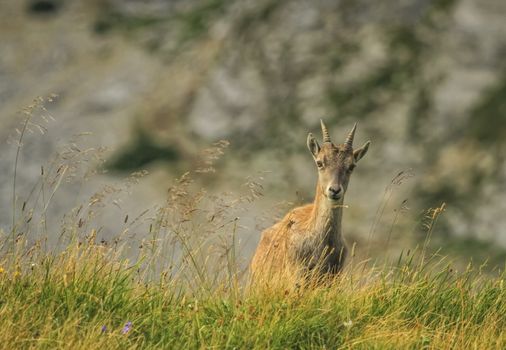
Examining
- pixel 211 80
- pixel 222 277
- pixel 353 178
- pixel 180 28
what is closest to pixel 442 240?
pixel 353 178

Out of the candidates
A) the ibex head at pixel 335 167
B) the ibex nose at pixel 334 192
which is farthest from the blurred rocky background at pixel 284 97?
the ibex nose at pixel 334 192

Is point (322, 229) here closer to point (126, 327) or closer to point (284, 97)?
point (126, 327)

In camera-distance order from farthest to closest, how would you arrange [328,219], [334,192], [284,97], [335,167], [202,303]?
[284,97] → [335,167] → [328,219] → [334,192] → [202,303]

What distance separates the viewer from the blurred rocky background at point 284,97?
2441 inches

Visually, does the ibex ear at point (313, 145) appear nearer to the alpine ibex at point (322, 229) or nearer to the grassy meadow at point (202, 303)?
the alpine ibex at point (322, 229)

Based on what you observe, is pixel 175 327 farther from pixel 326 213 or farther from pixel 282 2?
pixel 282 2

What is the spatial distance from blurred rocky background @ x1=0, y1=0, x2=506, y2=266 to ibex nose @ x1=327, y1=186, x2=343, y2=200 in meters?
39.3

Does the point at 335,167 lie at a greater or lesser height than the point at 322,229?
greater

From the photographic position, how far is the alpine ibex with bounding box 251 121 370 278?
13086 mm

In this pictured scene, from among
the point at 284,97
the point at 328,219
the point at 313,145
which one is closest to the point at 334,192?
the point at 328,219

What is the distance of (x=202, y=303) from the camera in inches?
359

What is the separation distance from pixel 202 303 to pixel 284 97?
6786 centimetres

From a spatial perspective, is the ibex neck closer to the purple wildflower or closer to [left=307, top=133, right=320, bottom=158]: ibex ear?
[left=307, top=133, right=320, bottom=158]: ibex ear

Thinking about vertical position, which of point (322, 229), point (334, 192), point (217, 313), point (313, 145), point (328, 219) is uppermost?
point (313, 145)
